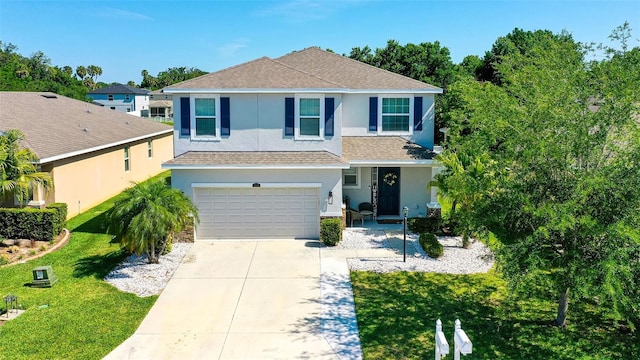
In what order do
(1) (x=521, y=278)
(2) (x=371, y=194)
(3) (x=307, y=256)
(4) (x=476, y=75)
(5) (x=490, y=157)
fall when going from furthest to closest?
1. (4) (x=476, y=75)
2. (2) (x=371, y=194)
3. (3) (x=307, y=256)
4. (5) (x=490, y=157)
5. (1) (x=521, y=278)

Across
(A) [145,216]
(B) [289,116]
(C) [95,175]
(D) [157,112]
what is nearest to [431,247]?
(B) [289,116]

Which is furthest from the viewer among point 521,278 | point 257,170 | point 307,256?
point 257,170

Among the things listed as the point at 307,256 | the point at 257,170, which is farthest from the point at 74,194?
the point at 307,256

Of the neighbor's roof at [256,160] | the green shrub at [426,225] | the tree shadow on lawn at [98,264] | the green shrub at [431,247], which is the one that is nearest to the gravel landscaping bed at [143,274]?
the tree shadow on lawn at [98,264]

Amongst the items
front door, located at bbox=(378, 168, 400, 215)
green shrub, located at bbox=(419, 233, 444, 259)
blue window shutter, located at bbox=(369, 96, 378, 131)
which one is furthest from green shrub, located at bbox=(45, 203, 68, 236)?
green shrub, located at bbox=(419, 233, 444, 259)

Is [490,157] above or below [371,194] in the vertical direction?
above

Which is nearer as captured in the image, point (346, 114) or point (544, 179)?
point (544, 179)

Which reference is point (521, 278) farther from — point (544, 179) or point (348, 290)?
point (348, 290)

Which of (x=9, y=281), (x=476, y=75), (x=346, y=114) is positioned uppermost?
(x=476, y=75)
